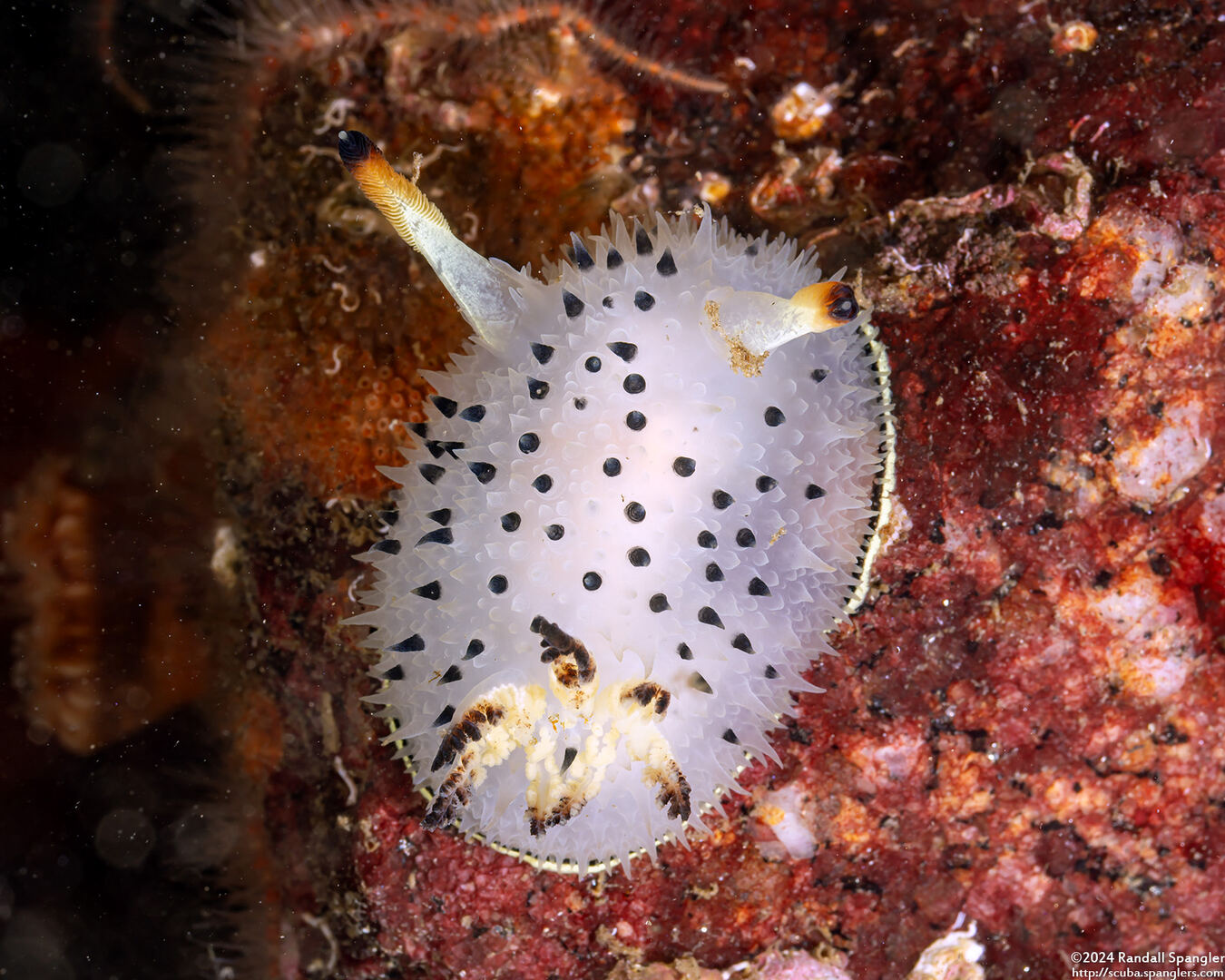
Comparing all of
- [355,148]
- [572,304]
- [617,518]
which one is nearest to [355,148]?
[355,148]

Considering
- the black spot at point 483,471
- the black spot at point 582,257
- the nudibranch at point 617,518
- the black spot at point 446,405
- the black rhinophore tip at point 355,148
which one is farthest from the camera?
the black spot at point 446,405

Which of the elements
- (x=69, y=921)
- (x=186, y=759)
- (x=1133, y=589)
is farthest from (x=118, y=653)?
(x=1133, y=589)

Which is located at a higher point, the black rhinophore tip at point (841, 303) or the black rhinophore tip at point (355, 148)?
the black rhinophore tip at point (841, 303)

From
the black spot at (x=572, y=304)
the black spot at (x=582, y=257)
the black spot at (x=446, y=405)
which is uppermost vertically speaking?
the black spot at (x=582, y=257)

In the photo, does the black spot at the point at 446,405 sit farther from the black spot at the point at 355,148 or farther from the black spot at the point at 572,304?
the black spot at the point at 355,148

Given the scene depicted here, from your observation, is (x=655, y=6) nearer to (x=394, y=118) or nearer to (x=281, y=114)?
(x=394, y=118)

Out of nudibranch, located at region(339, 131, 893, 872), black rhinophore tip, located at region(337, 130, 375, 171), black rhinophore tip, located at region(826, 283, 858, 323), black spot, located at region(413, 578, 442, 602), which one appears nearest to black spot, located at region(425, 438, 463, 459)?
nudibranch, located at region(339, 131, 893, 872)

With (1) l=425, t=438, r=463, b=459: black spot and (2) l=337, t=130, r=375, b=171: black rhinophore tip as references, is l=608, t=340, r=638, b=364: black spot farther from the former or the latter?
(2) l=337, t=130, r=375, b=171: black rhinophore tip

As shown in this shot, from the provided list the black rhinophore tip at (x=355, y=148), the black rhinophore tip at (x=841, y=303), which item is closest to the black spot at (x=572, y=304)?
the black rhinophore tip at (x=355, y=148)
